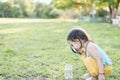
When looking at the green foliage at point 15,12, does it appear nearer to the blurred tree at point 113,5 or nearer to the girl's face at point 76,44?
the blurred tree at point 113,5

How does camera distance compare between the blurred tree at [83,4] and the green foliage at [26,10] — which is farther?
the green foliage at [26,10]

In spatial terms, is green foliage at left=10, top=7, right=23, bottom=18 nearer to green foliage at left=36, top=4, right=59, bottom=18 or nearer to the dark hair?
green foliage at left=36, top=4, right=59, bottom=18

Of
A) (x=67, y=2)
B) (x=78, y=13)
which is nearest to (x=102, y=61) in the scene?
(x=67, y=2)

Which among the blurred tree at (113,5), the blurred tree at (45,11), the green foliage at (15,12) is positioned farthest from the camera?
the green foliage at (15,12)

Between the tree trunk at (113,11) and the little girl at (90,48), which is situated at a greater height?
the little girl at (90,48)

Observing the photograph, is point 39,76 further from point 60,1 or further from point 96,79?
point 60,1

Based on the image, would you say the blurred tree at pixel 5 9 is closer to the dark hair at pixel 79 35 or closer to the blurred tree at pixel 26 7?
the blurred tree at pixel 26 7

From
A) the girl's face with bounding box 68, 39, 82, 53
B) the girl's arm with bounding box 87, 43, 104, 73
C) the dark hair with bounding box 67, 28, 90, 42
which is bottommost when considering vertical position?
the girl's arm with bounding box 87, 43, 104, 73

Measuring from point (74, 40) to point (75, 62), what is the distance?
70.9 inches

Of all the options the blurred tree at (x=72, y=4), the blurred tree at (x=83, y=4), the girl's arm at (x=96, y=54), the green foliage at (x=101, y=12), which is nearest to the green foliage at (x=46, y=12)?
the blurred tree at (x=72, y=4)

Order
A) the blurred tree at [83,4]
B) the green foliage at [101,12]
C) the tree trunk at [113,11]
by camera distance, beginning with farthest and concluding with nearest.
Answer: the green foliage at [101,12] < the tree trunk at [113,11] < the blurred tree at [83,4]

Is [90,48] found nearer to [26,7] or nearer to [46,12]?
[46,12]

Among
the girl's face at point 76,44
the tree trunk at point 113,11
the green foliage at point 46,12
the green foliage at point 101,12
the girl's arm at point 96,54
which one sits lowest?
the green foliage at point 46,12

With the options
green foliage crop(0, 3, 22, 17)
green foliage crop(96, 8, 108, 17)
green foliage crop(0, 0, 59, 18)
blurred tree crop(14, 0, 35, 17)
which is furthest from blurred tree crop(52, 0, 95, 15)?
blurred tree crop(14, 0, 35, 17)
